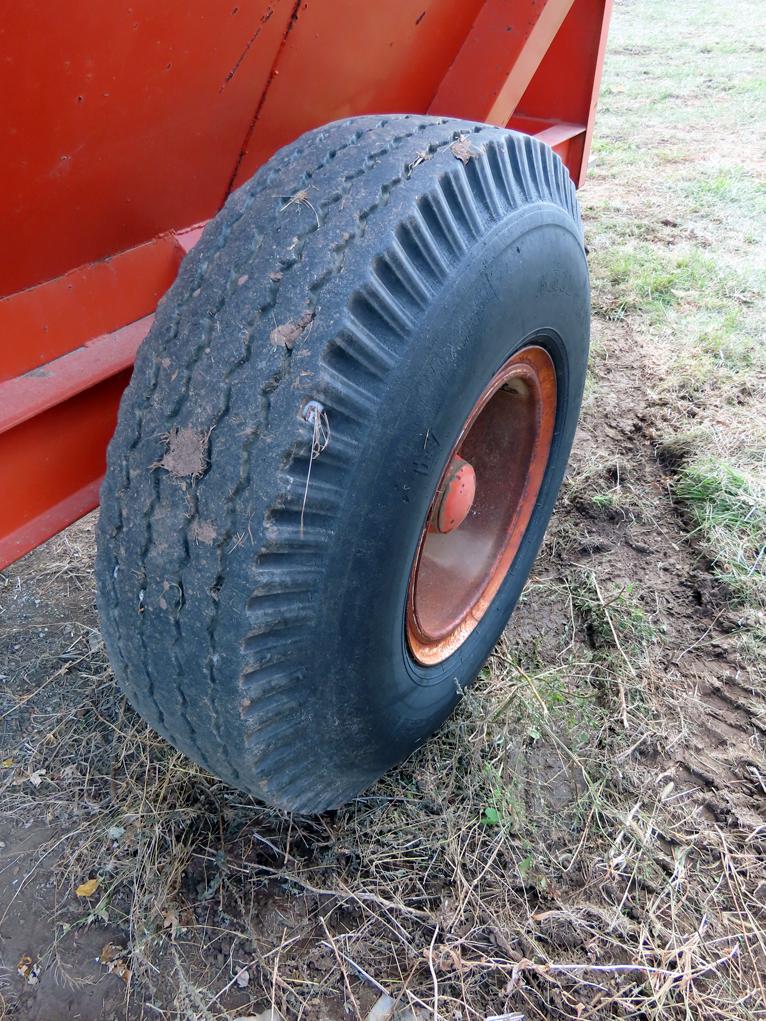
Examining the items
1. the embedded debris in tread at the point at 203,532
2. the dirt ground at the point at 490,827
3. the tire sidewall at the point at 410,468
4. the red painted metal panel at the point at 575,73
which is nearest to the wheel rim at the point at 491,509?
the tire sidewall at the point at 410,468

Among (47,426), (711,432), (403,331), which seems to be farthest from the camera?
(711,432)

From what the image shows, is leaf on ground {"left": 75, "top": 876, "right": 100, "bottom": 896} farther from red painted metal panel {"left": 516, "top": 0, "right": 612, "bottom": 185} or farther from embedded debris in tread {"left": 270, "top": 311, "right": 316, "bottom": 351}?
red painted metal panel {"left": 516, "top": 0, "right": 612, "bottom": 185}

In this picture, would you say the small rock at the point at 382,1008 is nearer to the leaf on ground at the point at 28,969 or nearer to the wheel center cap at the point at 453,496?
the leaf on ground at the point at 28,969

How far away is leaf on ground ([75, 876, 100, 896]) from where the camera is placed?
172cm

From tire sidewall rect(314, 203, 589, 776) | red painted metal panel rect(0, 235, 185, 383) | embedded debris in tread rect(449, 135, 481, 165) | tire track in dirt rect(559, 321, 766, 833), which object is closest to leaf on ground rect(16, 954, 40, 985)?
tire sidewall rect(314, 203, 589, 776)

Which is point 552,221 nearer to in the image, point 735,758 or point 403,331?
point 403,331

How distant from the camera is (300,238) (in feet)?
4.13

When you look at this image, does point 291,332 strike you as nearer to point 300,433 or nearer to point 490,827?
point 300,433

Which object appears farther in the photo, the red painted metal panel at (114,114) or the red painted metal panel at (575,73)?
the red painted metal panel at (575,73)

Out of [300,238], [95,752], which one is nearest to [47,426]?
[300,238]

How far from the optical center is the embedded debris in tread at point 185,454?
1207 millimetres

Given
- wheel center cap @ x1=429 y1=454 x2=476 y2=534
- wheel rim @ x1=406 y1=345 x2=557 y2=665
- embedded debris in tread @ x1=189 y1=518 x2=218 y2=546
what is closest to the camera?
embedded debris in tread @ x1=189 y1=518 x2=218 y2=546

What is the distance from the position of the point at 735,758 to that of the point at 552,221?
148 centimetres

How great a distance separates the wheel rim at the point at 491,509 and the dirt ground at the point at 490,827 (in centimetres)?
31
